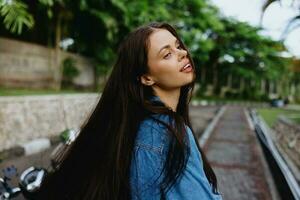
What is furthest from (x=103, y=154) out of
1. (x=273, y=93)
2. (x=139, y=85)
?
(x=273, y=93)

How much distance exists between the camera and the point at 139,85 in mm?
1685

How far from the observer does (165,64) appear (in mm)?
1699

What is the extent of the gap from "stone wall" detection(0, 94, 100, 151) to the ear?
4.94 m

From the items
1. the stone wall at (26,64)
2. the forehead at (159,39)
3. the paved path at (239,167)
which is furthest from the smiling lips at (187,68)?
the stone wall at (26,64)

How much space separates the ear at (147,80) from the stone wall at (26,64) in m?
12.9

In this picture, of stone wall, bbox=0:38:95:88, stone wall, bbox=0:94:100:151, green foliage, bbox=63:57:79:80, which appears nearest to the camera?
stone wall, bbox=0:94:100:151

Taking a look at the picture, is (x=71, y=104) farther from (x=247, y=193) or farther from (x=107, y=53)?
(x=107, y=53)

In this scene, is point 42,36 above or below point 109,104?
above

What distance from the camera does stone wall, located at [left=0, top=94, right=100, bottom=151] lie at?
24.7ft

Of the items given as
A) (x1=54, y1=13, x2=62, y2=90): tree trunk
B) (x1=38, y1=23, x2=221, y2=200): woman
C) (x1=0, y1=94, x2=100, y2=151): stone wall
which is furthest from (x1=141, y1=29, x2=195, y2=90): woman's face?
(x1=54, y1=13, x2=62, y2=90): tree trunk

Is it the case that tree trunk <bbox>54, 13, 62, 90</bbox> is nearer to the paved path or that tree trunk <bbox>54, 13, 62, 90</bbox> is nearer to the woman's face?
the paved path

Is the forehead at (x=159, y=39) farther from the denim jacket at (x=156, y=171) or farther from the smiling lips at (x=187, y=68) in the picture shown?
the denim jacket at (x=156, y=171)

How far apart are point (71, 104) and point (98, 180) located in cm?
897

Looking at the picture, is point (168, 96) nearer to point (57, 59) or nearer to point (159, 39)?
point (159, 39)
